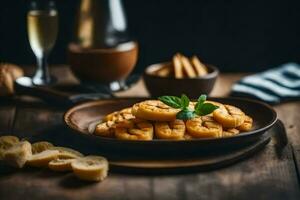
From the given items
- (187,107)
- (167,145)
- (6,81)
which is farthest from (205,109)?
(6,81)

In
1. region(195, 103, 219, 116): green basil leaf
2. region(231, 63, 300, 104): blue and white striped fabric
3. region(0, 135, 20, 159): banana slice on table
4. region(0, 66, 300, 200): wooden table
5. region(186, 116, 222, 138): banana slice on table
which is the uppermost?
region(195, 103, 219, 116): green basil leaf

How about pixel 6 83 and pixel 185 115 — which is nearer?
pixel 185 115

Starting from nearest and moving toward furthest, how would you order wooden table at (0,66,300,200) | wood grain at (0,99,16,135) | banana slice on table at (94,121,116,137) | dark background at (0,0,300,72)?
wooden table at (0,66,300,200), banana slice on table at (94,121,116,137), wood grain at (0,99,16,135), dark background at (0,0,300,72)

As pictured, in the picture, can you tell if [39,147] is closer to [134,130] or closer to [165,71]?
[134,130]

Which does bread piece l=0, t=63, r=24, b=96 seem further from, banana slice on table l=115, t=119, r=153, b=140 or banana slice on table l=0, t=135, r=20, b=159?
banana slice on table l=115, t=119, r=153, b=140

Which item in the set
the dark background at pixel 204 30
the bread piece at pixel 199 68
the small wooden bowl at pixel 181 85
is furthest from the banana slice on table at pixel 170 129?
the dark background at pixel 204 30

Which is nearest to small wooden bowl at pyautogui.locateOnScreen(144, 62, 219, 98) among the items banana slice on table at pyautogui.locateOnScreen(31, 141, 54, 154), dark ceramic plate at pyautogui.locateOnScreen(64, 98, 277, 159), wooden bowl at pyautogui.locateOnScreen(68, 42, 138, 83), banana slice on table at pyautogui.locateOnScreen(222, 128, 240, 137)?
wooden bowl at pyautogui.locateOnScreen(68, 42, 138, 83)
